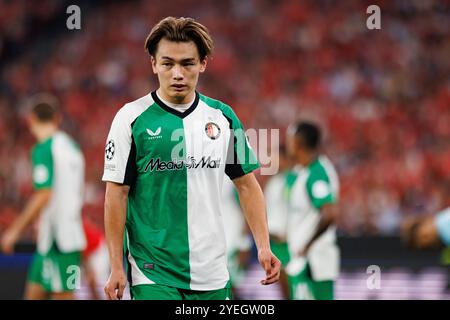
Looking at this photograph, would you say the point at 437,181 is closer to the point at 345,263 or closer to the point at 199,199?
the point at 345,263

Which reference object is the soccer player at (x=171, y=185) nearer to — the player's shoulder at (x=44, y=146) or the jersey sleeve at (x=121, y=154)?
the jersey sleeve at (x=121, y=154)

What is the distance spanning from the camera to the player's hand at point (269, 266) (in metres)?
4.36

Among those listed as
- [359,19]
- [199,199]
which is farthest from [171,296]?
[359,19]

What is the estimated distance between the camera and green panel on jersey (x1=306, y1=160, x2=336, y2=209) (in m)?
7.36

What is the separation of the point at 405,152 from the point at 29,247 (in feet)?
21.3

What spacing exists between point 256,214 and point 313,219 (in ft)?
10.2

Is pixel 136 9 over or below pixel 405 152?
over

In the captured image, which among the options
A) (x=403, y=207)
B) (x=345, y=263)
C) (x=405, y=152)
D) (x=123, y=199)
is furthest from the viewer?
(x=405, y=152)

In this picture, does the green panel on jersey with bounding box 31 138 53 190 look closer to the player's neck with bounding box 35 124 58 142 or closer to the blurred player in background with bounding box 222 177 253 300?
the player's neck with bounding box 35 124 58 142

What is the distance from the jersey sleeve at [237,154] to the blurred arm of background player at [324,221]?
2.63m

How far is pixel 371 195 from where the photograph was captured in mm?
13383

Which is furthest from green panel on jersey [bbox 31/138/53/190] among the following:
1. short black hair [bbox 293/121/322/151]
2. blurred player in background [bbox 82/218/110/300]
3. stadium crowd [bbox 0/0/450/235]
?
stadium crowd [bbox 0/0/450/235]

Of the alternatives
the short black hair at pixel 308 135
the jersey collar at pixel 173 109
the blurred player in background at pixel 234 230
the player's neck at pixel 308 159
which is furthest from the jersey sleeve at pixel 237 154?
the blurred player in background at pixel 234 230

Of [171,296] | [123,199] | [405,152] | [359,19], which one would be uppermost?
[359,19]
